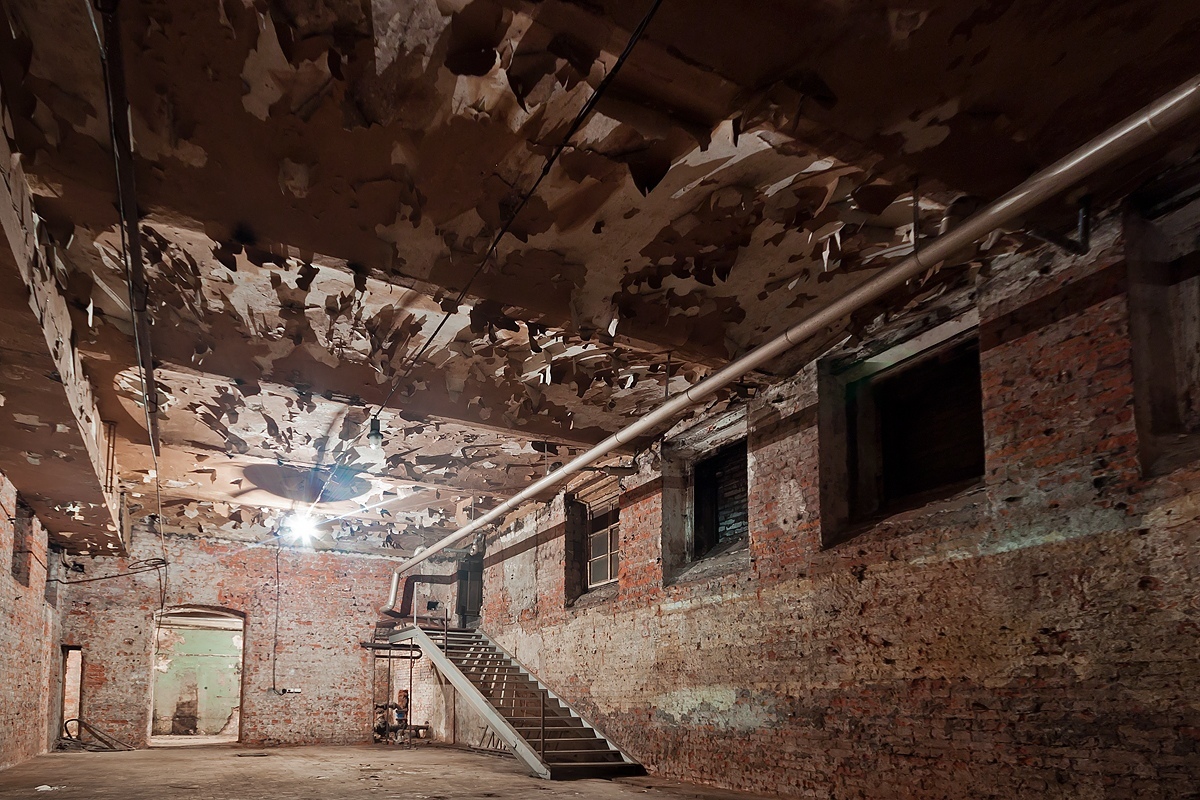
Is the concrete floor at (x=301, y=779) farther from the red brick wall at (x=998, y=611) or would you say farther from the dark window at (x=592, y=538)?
the dark window at (x=592, y=538)

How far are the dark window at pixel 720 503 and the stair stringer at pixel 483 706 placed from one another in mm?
3042

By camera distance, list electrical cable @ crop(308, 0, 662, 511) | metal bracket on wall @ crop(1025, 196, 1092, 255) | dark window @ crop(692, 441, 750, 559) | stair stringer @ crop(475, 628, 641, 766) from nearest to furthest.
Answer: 1. electrical cable @ crop(308, 0, 662, 511)
2. metal bracket on wall @ crop(1025, 196, 1092, 255)
3. dark window @ crop(692, 441, 750, 559)
4. stair stringer @ crop(475, 628, 641, 766)

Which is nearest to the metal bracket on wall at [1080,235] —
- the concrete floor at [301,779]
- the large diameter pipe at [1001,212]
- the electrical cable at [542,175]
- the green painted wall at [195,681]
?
the large diameter pipe at [1001,212]

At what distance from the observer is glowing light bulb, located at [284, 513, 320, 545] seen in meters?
13.9

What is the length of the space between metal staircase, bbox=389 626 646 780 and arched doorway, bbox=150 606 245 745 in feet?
34.0

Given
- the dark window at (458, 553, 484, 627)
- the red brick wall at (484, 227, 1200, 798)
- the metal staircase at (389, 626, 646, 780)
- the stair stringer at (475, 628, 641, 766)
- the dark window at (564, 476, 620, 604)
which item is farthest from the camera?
the dark window at (458, 553, 484, 627)

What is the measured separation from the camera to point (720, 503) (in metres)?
9.01

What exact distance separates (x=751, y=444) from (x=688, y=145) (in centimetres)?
412

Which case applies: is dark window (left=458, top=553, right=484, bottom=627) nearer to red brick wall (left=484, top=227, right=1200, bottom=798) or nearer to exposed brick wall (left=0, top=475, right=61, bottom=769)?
exposed brick wall (left=0, top=475, right=61, bottom=769)

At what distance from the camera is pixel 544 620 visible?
12.0 m

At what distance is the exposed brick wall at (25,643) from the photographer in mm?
9164

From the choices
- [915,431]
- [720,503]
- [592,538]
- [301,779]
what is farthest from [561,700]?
[915,431]

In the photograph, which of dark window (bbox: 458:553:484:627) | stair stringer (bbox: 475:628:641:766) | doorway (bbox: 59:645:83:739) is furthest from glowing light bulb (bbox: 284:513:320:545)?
doorway (bbox: 59:645:83:739)

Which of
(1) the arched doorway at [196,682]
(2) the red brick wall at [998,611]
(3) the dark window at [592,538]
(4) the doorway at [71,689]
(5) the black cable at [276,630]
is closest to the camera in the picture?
(2) the red brick wall at [998,611]
